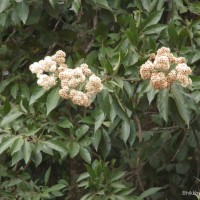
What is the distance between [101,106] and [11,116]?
1.54 ft

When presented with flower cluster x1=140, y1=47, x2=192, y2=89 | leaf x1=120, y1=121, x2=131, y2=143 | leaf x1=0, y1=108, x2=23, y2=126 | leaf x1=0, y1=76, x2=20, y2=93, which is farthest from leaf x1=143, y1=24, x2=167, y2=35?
leaf x1=0, y1=76, x2=20, y2=93

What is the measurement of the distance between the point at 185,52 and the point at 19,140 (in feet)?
2.55

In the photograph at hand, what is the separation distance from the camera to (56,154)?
8.07 feet

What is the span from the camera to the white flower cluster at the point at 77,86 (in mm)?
1677

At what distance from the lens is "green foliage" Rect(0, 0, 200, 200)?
1959mm

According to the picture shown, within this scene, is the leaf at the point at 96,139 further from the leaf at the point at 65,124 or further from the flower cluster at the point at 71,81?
the flower cluster at the point at 71,81

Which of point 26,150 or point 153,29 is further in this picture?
point 153,29

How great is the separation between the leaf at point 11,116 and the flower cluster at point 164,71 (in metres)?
0.68

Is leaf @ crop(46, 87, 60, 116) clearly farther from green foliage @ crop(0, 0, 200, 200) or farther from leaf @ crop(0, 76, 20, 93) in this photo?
leaf @ crop(0, 76, 20, 93)

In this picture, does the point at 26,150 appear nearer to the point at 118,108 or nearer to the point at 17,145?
the point at 17,145

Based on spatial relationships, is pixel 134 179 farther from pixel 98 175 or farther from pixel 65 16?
pixel 65 16

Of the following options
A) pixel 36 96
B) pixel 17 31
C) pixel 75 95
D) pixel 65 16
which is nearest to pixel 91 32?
pixel 65 16

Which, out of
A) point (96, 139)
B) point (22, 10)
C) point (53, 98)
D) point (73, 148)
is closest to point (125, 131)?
point (96, 139)

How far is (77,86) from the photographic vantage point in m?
1.72
